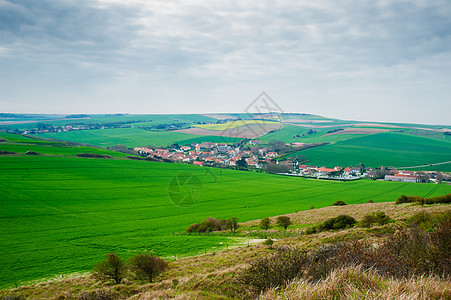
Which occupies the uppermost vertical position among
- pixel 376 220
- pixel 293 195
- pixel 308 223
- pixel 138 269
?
pixel 376 220

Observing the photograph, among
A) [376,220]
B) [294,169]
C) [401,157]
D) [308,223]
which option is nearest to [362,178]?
[294,169]

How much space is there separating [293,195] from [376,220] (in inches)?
1540

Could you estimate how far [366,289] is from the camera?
14.0 ft

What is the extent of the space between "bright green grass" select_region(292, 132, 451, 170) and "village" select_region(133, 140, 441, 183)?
8004 millimetres

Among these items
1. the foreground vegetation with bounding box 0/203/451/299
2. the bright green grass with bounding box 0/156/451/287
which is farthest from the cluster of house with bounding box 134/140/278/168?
the foreground vegetation with bounding box 0/203/451/299

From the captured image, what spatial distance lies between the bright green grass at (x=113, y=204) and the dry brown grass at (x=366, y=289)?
21730mm

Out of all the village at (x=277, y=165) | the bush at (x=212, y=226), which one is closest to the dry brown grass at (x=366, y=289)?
the bush at (x=212, y=226)

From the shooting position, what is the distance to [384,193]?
59000 mm

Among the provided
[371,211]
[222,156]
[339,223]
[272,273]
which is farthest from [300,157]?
[272,273]

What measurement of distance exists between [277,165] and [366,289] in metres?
89.6

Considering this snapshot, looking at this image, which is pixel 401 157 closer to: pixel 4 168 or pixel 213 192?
pixel 213 192

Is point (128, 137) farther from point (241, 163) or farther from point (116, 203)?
point (116, 203)

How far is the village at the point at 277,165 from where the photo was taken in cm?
8037

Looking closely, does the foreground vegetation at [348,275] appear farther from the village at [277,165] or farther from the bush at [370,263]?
the village at [277,165]
